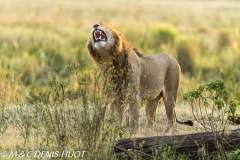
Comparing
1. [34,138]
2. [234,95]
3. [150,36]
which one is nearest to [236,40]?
[150,36]

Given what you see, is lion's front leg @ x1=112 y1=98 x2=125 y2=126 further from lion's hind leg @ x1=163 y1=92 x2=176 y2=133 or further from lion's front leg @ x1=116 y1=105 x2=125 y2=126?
lion's hind leg @ x1=163 y1=92 x2=176 y2=133

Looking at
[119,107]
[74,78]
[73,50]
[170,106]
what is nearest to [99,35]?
[119,107]

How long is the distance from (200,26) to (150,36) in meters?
8.42

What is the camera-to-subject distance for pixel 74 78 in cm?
1602

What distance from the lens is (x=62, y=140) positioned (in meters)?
7.63

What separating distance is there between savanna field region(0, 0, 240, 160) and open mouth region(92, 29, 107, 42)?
47 cm

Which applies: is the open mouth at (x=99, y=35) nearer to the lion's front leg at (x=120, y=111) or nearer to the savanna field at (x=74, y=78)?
the savanna field at (x=74, y=78)

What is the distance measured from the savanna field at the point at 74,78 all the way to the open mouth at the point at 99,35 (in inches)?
18.4

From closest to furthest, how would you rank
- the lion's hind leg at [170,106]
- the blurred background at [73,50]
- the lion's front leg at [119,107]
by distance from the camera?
the lion's front leg at [119,107]
the lion's hind leg at [170,106]
the blurred background at [73,50]

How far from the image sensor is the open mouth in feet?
31.3

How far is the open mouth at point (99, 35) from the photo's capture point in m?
9.53

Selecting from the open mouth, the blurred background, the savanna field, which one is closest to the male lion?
the open mouth

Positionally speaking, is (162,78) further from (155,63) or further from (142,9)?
(142,9)

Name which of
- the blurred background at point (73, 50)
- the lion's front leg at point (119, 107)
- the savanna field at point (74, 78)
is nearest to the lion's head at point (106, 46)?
the savanna field at point (74, 78)
